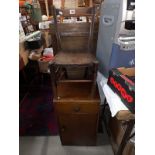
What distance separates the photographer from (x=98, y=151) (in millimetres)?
1474

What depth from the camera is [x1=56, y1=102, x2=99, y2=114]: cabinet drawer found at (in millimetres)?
1213

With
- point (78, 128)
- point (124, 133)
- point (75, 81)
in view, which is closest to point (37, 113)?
point (78, 128)

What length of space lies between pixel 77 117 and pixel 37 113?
0.88m

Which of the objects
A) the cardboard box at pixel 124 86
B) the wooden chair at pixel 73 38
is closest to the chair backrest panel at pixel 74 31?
the wooden chair at pixel 73 38

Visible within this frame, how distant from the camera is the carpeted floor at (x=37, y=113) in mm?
1727

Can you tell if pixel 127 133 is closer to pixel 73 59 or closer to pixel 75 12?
pixel 73 59

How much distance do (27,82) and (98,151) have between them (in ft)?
5.46

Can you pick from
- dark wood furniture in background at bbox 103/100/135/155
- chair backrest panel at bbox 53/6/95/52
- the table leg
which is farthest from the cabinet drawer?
chair backrest panel at bbox 53/6/95/52

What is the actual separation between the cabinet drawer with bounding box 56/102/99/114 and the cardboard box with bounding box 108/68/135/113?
269 millimetres

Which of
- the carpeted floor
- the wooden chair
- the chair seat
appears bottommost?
the carpeted floor

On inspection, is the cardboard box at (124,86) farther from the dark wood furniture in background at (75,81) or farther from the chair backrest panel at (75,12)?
the chair backrest panel at (75,12)

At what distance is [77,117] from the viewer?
1295 millimetres

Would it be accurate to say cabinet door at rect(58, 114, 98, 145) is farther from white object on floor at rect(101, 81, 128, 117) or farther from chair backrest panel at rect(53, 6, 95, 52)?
chair backrest panel at rect(53, 6, 95, 52)
